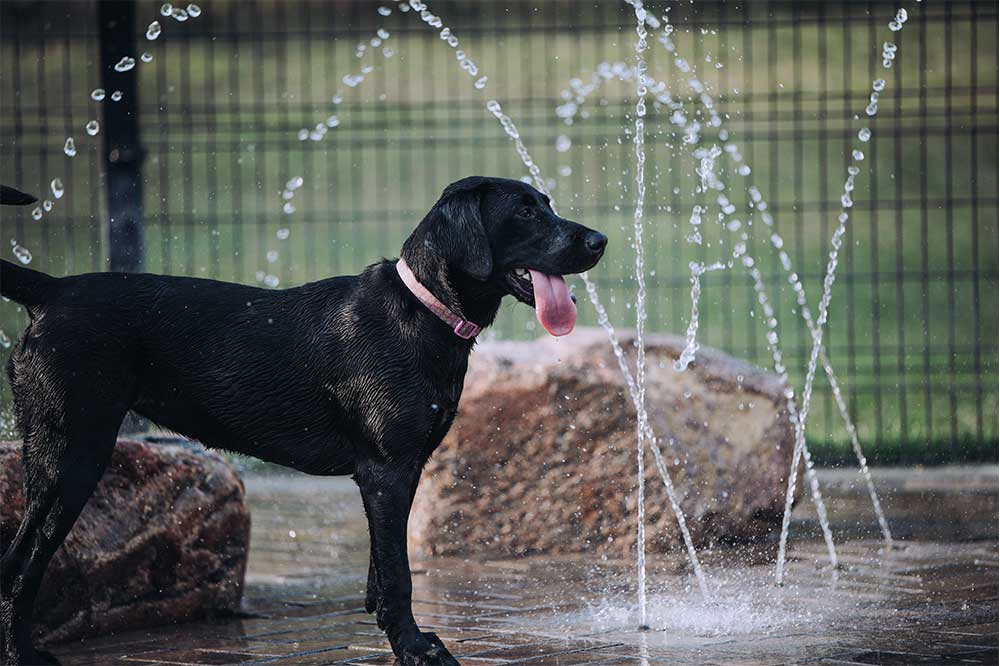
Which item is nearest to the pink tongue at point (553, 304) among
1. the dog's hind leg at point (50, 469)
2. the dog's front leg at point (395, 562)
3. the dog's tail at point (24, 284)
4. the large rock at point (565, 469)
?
the dog's front leg at point (395, 562)

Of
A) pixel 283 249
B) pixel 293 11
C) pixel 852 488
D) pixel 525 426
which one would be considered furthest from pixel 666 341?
pixel 293 11

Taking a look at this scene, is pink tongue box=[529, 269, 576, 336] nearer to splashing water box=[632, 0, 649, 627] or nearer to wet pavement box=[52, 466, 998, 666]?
wet pavement box=[52, 466, 998, 666]

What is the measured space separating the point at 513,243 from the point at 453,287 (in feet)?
0.72

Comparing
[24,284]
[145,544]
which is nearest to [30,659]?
[145,544]

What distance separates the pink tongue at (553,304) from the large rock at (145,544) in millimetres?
1885

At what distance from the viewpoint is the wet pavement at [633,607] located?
480 cm

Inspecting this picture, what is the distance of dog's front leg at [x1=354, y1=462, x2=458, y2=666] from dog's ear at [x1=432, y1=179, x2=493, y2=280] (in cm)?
61

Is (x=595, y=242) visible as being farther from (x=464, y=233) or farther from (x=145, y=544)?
(x=145, y=544)

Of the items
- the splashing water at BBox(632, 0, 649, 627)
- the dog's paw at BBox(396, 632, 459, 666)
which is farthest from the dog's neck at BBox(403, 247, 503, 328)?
the splashing water at BBox(632, 0, 649, 627)

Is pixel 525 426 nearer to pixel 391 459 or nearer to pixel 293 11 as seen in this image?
pixel 391 459

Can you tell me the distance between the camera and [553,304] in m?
4.42

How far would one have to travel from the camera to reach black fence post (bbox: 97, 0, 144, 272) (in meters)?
9.45

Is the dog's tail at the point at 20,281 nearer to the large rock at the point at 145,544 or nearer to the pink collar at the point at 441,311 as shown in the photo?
the large rock at the point at 145,544

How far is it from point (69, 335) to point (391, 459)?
101 centimetres
